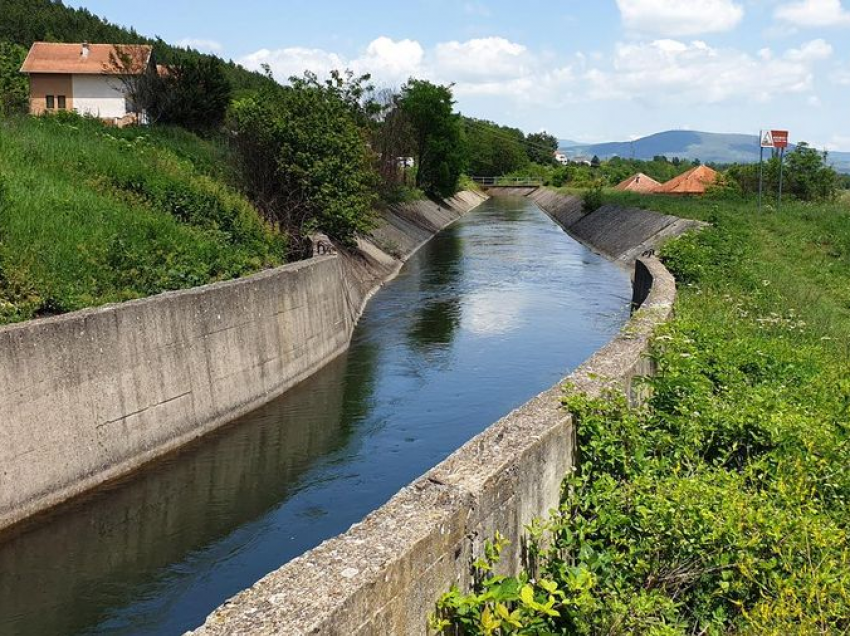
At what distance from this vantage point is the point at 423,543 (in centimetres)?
458

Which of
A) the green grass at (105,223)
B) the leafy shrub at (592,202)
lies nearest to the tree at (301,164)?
the green grass at (105,223)

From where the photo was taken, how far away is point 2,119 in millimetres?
19125

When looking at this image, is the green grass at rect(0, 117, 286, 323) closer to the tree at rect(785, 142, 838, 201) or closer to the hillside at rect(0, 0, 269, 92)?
the tree at rect(785, 142, 838, 201)

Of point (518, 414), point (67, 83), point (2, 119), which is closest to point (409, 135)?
Answer: point (67, 83)

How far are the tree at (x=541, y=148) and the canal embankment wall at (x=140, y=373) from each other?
421 feet

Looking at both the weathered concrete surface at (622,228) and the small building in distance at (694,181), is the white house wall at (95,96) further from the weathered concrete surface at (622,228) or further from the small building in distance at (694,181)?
the small building in distance at (694,181)

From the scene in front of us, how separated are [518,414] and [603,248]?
35445mm

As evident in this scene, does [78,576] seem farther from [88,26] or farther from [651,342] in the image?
[88,26]

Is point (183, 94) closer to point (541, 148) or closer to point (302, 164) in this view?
point (302, 164)

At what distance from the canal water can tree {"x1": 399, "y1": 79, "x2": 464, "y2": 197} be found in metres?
39.2

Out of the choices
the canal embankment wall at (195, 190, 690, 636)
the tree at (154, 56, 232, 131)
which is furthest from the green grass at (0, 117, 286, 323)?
the tree at (154, 56, 232, 131)

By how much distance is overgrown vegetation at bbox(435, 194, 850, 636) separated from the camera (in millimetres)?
5016

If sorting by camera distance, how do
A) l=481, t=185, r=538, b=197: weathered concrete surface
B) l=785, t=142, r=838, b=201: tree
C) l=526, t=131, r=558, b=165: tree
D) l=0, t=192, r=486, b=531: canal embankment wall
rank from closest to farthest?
l=0, t=192, r=486, b=531: canal embankment wall, l=785, t=142, r=838, b=201: tree, l=481, t=185, r=538, b=197: weathered concrete surface, l=526, t=131, r=558, b=165: tree

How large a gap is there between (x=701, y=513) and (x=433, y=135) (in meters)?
58.7
